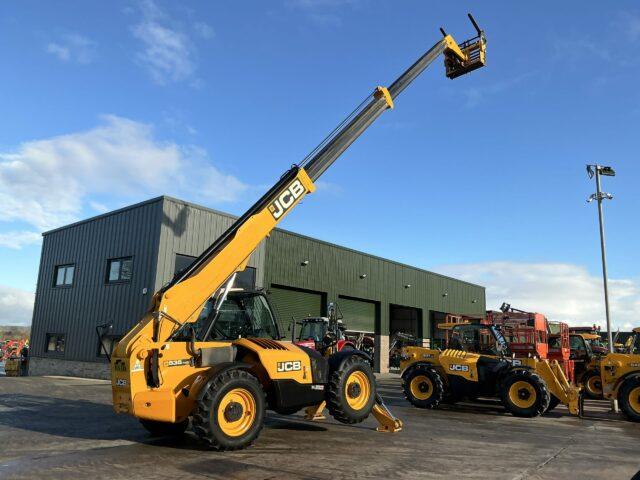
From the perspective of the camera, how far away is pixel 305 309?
26219mm

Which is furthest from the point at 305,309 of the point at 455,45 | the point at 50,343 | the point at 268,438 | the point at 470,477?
the point at 470,477

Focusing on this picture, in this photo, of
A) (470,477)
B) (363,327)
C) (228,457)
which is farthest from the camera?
(363,327)

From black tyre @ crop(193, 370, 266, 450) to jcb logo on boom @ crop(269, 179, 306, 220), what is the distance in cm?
292

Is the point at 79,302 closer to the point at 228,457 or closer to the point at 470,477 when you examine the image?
the point at 228,457

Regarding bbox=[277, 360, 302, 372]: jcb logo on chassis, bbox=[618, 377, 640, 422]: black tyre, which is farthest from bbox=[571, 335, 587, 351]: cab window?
bbox=[277, 360, 302, 372]: jcb logo on chassis

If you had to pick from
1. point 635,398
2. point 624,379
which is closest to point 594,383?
point 624,379

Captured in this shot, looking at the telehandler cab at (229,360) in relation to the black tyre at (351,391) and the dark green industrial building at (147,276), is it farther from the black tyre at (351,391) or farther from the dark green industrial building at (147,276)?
the dark green industrial building at (147,276)

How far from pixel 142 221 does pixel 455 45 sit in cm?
1307

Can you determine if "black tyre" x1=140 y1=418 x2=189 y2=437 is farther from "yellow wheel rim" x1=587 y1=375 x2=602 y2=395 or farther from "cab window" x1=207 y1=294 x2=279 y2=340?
"yellow wheel rim" x1=587 y1=375 x2=602 y2=395

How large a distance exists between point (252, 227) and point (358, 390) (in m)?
3.27

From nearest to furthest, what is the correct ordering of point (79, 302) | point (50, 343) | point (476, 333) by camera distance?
point (476, 333) → point (79, 302) → point (50, 343)

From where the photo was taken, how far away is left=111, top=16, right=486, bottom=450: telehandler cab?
6867 mm

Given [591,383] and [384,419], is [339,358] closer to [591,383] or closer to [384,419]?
[384,419]

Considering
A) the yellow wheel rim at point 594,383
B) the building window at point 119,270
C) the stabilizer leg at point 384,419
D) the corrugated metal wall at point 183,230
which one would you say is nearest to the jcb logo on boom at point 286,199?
the stabilizer leg at point 384,419
